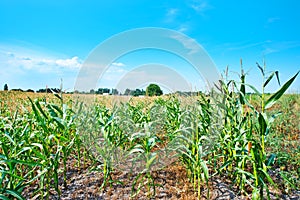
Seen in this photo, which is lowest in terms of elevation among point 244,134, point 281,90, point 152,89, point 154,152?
point 154,152

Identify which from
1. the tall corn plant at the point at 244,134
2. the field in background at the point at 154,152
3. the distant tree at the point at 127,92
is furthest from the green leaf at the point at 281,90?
the distant tree at the point at 127,92

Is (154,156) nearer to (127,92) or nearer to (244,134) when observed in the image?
(244,134)

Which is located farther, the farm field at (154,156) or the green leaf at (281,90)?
the farm field at (154,156)

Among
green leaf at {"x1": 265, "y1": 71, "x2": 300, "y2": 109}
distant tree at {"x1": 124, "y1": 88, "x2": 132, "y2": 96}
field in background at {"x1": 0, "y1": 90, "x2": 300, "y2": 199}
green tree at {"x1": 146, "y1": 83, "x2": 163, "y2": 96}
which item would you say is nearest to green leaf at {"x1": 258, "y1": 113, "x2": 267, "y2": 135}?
field in background at {"x1": 0, "y1": 90, "x2": 300, "y2": 199}

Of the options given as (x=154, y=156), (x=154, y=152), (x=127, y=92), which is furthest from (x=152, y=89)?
(x=154, y=156)

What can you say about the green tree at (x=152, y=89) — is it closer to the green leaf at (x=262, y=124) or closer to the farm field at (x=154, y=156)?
the farm field at (x=154, y=156)

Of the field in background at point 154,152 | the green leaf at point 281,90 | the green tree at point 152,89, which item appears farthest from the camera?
the green tree at point 152,89

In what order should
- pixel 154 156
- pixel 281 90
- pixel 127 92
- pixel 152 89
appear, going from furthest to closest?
pixel 152 89, pixel 127 92, pixel 154 156, pixel 281 90

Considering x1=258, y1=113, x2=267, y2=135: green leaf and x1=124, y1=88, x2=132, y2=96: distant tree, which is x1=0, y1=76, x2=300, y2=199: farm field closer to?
x1=258, y1=113, x2=267, y2=135: green leaf

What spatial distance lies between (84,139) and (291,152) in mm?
3103

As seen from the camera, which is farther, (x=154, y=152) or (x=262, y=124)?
(x=154, y=152)

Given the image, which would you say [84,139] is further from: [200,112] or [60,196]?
[200,112]

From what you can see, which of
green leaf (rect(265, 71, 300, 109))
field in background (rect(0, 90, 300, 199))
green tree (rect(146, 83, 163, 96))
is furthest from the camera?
green tree (rect(146, 83, 163, 96))

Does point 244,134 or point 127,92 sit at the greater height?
point 127,92
